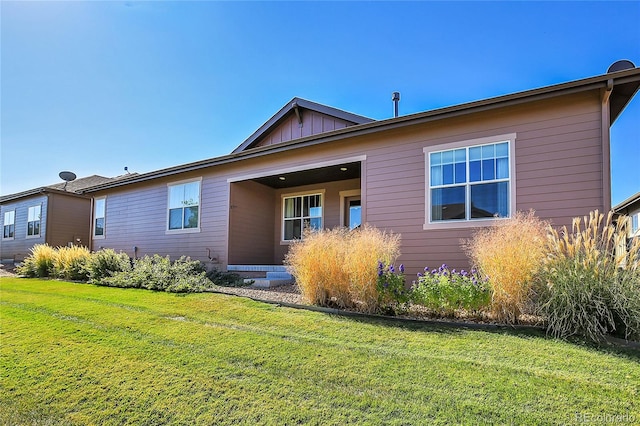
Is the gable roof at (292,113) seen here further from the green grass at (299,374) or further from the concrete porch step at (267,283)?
the green grass at (299,374)

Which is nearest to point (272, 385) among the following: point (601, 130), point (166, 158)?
point (601, 130)

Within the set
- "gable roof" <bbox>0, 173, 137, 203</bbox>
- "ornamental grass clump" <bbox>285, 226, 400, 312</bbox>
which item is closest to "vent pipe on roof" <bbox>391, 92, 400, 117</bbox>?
"ornamental grass clump" <bbox>285, 226, 400, 312</bbox>

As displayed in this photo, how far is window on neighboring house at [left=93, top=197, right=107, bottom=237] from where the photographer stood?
46.6 ft

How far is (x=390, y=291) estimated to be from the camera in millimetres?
5219

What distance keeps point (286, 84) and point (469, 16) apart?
21.5ft

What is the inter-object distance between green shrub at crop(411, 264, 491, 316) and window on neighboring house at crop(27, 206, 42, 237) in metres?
19.4

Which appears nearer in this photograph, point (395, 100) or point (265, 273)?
point (265, 273)

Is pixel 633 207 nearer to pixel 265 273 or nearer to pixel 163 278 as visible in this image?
pixel 265 273

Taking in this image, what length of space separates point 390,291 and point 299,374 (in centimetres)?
251

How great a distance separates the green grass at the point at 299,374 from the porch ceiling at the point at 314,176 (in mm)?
5393

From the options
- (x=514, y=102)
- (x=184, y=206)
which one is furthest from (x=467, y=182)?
(x=184, y=206)

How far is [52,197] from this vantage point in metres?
16.7

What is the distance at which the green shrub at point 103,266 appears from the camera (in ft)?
30.8

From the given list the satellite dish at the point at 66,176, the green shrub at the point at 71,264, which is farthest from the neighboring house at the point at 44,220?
A: the green shrub at the point at 71,264
